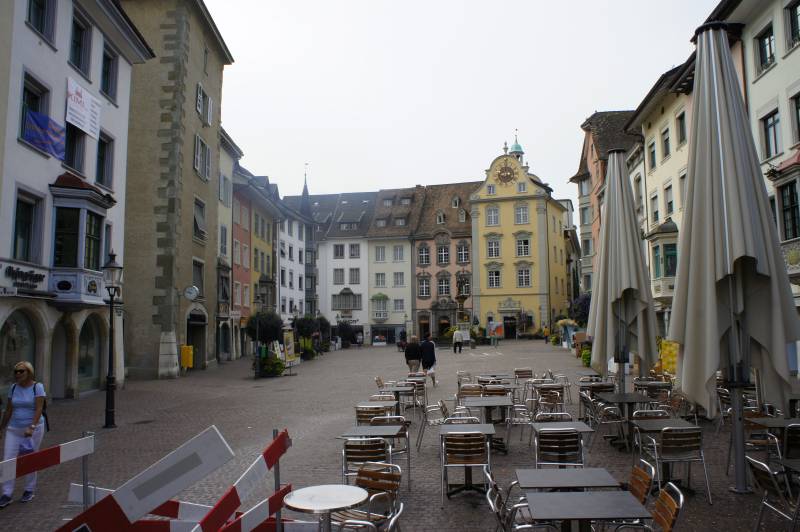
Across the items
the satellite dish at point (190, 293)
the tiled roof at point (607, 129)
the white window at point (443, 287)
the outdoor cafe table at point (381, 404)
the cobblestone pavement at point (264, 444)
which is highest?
the tiled roof at point (607, 129)

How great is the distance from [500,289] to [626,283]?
52280mm

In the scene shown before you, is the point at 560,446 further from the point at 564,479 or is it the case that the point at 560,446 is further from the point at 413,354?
the point at 413,354

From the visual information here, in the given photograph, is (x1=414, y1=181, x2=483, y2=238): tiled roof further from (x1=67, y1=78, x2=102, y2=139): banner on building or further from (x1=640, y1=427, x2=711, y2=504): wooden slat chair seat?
(x1=640, y1=427, x2=711, y2=504): wooden slat chair seat

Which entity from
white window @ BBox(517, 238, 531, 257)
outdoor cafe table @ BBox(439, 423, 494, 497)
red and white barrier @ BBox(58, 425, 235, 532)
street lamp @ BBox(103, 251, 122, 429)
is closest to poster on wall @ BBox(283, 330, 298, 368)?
street lamp @ BBox(103, 251, 122, 429)

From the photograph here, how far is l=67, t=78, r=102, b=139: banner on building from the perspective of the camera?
18.8 meters

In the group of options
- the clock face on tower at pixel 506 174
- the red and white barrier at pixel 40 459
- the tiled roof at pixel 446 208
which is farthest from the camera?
the tiled roof at pixel 446 208

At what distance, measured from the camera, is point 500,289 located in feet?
206

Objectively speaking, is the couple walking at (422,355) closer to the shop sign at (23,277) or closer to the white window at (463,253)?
the shop sign at (23,277)

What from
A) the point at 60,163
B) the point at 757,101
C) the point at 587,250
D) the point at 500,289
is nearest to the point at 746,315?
the point at 757,101

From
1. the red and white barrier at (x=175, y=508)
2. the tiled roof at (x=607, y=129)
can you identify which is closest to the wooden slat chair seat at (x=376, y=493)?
the red and white barrier at (x=175, y=508)

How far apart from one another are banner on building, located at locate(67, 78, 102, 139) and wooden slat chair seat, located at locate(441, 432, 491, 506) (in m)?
16.4

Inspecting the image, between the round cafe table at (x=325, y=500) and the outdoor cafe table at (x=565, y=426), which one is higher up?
the outdoor cafe table at (x=565, y=426)

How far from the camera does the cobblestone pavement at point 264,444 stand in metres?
7.30

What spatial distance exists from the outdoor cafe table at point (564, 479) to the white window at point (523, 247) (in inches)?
2268
